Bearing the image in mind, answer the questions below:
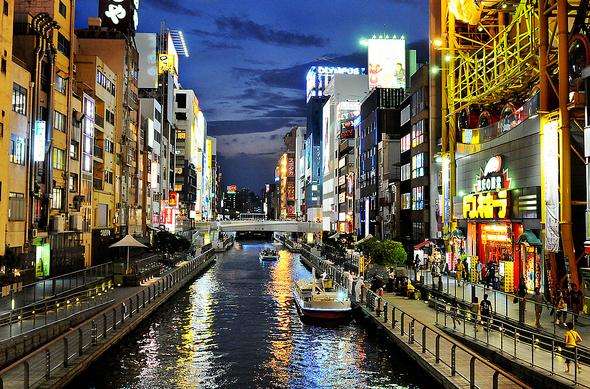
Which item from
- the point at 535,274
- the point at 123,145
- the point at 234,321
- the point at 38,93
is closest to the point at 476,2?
the point at 535,274

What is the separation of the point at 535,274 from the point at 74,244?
140 ft

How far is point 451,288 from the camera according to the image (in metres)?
45.4

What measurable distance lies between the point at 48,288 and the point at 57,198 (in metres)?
22.6

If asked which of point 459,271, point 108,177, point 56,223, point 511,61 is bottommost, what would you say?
point 459,271

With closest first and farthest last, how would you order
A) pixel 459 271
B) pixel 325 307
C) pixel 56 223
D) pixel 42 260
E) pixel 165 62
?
pixel 325 307 < pixel 459 271 < pixel 42 260 < pixel 56 223 < pixel 165 62

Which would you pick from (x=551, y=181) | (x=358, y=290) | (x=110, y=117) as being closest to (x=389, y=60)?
(x=110, y=117)

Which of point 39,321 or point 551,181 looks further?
point 551,181

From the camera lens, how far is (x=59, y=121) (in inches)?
2247

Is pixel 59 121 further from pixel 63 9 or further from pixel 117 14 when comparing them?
pixel 117 14

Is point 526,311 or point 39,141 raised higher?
point 39,141

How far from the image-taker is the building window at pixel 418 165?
77012 mm

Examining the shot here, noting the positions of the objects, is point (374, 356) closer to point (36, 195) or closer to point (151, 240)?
point (36, 195)

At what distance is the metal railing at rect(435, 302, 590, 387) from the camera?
2178 centimetres

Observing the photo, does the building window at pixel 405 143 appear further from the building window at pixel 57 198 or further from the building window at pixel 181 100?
the building window at pixel 181 100
